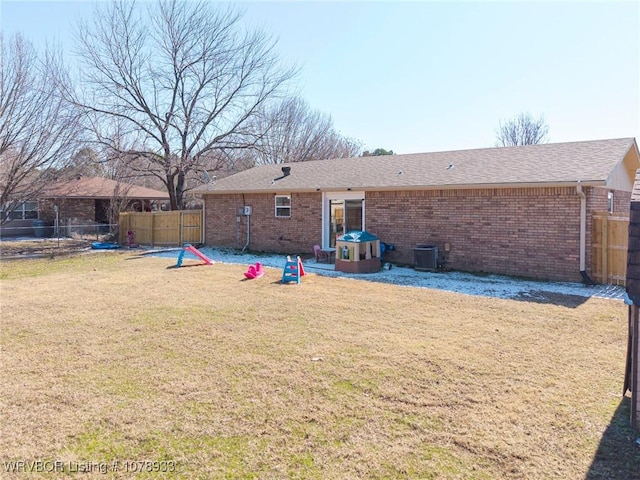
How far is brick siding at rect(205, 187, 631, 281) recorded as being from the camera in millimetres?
10445

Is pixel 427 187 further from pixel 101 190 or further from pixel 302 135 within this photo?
pixel 302 135

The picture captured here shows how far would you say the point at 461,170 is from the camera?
12.9 m

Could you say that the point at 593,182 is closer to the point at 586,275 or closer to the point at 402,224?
the point at 586,275

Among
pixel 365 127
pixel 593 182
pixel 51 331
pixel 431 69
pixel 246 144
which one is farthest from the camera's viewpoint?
pixel 365 127

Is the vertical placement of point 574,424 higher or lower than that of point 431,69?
lower

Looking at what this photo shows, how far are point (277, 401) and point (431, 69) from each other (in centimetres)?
1349

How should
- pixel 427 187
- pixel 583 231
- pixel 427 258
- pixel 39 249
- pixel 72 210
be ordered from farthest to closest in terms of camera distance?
pixel 72 210, pixel 39 249, pixel 427 187, pixel 427 258, pixel 583 231

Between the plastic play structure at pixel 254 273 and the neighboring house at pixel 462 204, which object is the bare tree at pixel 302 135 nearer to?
the neighboring house at pixel 462 204

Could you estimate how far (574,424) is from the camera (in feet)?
11.4

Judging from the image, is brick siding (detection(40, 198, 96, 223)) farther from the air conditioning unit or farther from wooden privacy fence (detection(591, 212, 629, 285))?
wooden privacy fence (detection(591, 212, 629, 285))

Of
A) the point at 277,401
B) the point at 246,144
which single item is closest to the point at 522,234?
the point at 277,401

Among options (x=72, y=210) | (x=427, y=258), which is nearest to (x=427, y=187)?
(x=427, y=258)

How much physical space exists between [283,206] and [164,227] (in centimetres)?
723

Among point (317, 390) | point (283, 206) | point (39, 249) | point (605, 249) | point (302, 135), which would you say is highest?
point (302, 135)
